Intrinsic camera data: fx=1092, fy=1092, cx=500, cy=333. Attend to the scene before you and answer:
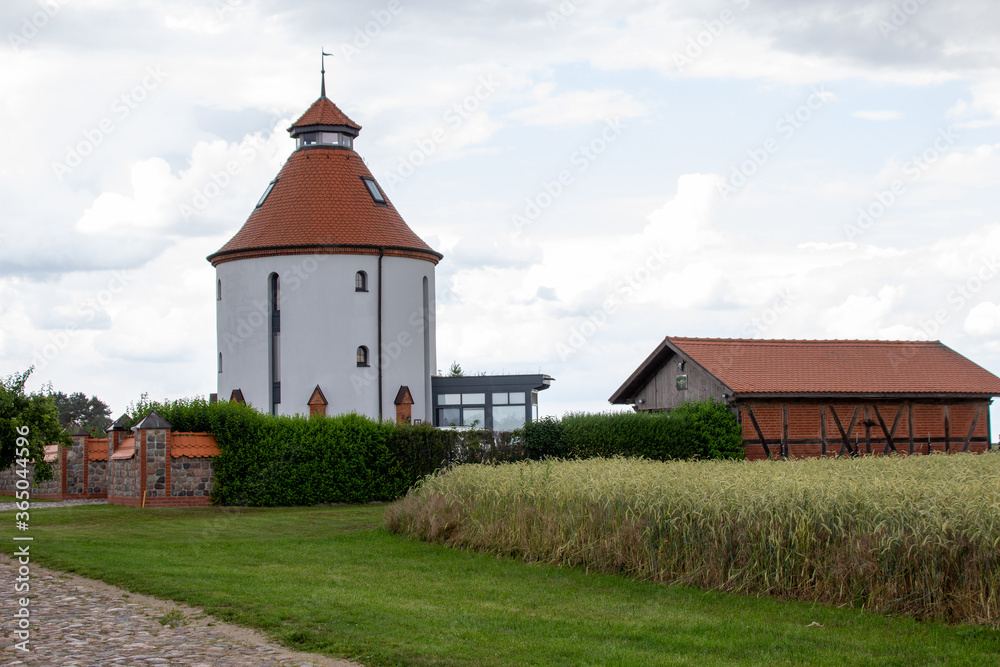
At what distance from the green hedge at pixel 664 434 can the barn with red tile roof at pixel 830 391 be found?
102cm

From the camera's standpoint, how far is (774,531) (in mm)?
11805

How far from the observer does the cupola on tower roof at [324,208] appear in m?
44.3

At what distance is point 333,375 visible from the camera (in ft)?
143

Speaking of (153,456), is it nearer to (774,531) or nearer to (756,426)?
(756,426)

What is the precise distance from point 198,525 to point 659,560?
12.1 m

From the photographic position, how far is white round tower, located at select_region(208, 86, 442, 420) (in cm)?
4359

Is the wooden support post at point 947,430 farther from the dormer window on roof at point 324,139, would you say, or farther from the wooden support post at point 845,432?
the dormer window on roof at point 324,139

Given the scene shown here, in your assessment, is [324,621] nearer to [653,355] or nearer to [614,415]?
[614,415]

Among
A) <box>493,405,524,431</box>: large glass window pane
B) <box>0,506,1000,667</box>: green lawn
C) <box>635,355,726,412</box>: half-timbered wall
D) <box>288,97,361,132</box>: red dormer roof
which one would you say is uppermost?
<box>288,97,361,132</box>: red dormer roof

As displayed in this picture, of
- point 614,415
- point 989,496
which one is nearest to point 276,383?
point 614,415

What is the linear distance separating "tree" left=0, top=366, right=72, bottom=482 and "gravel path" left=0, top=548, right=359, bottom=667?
204 inches

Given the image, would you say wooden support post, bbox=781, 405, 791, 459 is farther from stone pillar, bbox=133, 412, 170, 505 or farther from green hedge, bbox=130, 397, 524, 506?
stone pillar, bbox=133, 412, 170, 505

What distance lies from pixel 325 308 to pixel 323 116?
10.1 meters

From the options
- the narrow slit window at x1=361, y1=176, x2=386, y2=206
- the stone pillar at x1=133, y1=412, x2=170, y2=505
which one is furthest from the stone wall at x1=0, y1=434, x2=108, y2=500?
the narrow slit window at x1=361, y1=176, x2=386, y2=206
